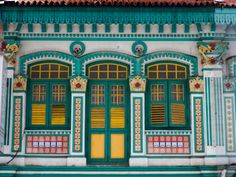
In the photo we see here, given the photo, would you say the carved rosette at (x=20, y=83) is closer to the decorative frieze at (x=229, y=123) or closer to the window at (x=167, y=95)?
the window at (x=167, y=95)

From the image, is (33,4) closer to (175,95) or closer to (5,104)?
(5,104)

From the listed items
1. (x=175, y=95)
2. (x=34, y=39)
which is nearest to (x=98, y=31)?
(x=34, y=39)

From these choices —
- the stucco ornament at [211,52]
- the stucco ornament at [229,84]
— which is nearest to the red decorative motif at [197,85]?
the stucco ornament at [211,52]

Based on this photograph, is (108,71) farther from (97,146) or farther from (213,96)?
(213,96)

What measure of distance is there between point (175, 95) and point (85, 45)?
2.52 meters

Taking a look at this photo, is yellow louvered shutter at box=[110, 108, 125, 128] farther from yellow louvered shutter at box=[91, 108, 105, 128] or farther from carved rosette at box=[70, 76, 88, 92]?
carved rosette at box=[70, 76, 88, 92]

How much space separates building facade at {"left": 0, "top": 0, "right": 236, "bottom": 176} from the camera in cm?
1363

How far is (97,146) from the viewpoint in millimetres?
13789

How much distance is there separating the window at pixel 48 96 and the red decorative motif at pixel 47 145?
0.95ft

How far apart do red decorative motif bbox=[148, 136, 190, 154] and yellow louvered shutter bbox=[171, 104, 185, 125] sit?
407 millimetres

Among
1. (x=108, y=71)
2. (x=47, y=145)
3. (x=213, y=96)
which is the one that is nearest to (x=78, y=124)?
(x=47, y=145)

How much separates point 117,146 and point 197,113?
2077 mm

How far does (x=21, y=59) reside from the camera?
14062 millimetres

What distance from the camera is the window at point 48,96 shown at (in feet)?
45.6
